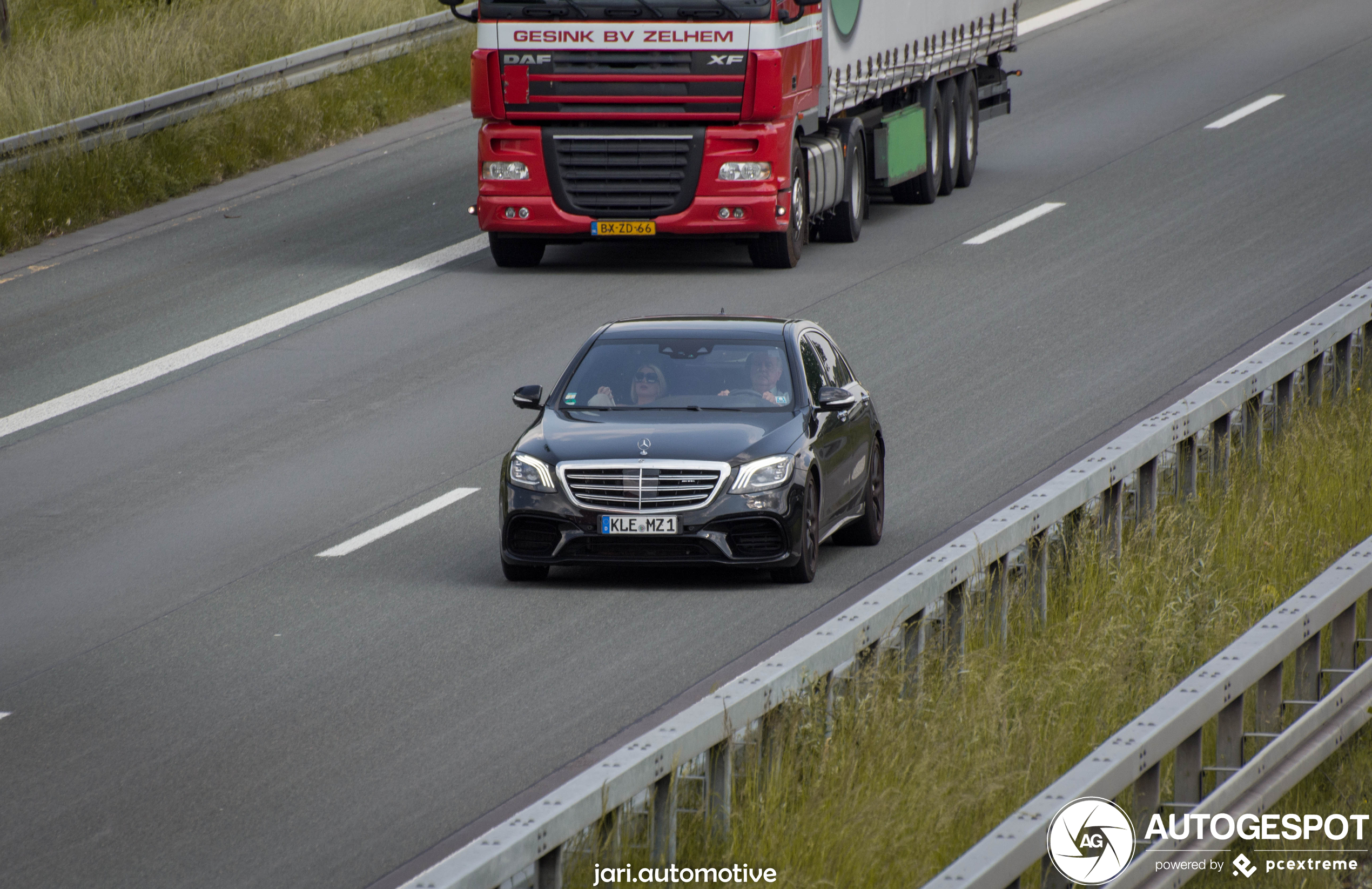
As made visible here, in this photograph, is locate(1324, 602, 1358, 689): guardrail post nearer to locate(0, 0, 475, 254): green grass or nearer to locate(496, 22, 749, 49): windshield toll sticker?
locate(496, 22, 749, 49): windshield toll sticker

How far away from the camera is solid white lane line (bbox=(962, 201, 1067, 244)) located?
84.2 ft

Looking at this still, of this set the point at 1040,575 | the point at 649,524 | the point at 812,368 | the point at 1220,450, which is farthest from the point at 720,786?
the point at 812,368

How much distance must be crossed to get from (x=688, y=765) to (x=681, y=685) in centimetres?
397

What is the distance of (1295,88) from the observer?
34281 millimetres

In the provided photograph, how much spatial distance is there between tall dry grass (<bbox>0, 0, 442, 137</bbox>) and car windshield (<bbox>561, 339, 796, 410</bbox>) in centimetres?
1425

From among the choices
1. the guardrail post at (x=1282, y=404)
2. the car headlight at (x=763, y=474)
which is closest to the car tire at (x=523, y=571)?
the car headlight at (x=763, y=474)

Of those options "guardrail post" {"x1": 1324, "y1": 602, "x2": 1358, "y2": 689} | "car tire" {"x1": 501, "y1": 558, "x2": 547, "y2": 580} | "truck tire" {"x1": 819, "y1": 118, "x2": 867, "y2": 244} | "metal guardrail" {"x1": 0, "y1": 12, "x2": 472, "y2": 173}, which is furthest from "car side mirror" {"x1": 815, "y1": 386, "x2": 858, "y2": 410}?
"metal guardrail" {"x1": 0, "y1": 12, "x2": 472, "y2": 173}

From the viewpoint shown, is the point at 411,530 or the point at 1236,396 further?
the point at 411,530

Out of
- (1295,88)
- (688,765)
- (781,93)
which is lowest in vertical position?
(1295,88)

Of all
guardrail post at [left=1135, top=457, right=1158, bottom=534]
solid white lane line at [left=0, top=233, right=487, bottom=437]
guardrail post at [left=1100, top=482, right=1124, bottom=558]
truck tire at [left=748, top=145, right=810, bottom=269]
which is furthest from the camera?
truck tire at [left=748, top=145, right=810, bottom=269]

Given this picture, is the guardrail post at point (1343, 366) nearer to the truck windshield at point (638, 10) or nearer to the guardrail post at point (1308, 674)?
the guardrail post at point (1308, 674)

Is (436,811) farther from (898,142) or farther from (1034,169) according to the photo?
(1034,169)

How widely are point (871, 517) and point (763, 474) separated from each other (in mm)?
1392

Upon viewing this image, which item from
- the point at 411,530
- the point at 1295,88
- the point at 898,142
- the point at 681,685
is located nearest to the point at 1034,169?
the point at 898,142
